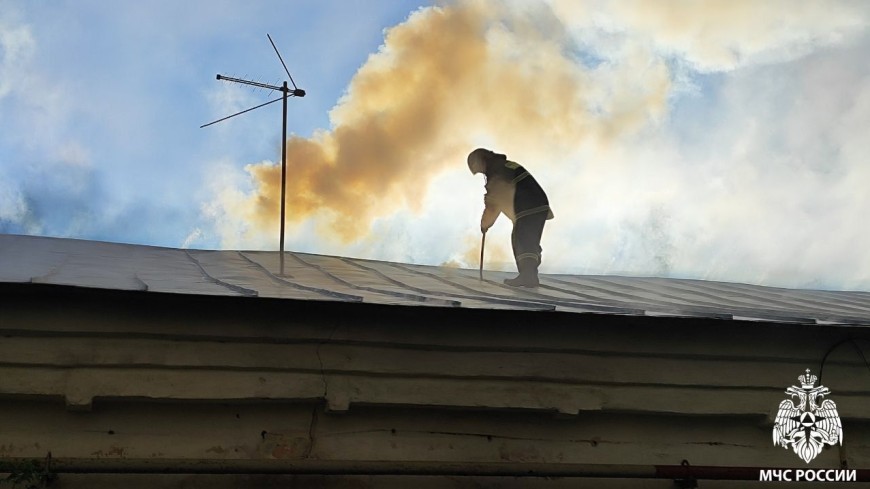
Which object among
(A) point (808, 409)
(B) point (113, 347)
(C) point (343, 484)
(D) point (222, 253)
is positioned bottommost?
(C) point (343, 484)

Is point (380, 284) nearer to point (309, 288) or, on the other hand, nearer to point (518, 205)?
point (309, 288)

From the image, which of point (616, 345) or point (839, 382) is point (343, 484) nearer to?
point (616, 345)

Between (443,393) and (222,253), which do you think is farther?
(222,253)

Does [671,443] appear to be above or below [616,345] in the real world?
below

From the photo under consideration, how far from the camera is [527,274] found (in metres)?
6.17

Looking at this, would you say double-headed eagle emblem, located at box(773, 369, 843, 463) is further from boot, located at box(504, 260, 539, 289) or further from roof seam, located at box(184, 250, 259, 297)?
roof seam, located at box(184, 250, 259, 297)

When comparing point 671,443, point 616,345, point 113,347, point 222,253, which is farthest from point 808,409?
point 222,253

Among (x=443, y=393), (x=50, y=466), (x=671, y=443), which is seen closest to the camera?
(x=50, y=466)

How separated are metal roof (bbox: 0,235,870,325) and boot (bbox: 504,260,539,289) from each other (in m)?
0.16

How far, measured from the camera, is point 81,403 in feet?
10.5

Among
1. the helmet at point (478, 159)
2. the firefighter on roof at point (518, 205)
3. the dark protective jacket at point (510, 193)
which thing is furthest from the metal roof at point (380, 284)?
the helmet at point (478, 159)

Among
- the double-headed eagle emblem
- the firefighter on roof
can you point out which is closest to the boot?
the firefighter on roof

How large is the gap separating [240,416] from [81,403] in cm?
73

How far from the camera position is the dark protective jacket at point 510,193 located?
6.29 m
